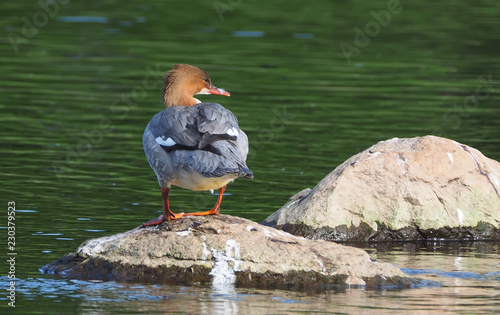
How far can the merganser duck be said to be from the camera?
8602 mm

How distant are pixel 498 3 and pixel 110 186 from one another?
2403 centimetres

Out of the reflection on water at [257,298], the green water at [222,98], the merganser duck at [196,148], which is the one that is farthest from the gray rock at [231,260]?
the merganser duck at [196,148]

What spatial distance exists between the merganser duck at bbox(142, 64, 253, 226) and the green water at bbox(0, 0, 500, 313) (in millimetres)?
1155

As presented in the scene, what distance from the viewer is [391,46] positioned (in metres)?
26.9

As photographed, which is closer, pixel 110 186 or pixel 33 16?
pixel 110 186

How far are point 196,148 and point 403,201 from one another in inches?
134

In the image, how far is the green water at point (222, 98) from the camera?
12188 millimetres

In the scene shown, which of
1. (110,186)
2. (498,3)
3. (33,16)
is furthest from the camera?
(498,3)

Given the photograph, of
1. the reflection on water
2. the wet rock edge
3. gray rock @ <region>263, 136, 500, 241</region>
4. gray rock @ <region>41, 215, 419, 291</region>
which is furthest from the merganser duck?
gray rock @ <region>263, 136, 500, 241</region>

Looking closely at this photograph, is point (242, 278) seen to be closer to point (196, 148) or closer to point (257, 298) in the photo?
point (257, 298)

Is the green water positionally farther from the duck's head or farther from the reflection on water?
the duck's head

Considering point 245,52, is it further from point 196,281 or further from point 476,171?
point 196,281

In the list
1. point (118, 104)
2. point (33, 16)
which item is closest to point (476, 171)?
point (118, 104)

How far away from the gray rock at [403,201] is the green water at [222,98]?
75 cm
